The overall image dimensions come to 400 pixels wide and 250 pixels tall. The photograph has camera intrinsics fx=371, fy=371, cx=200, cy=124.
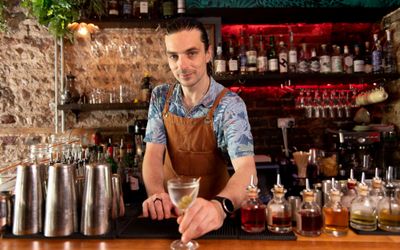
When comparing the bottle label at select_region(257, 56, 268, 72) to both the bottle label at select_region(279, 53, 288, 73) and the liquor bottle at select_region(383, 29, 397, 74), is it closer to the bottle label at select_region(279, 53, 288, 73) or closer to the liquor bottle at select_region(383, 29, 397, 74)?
the bottle label at select_region(279, 53, 288, 73)

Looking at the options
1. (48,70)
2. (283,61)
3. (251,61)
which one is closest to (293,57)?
(283,61)

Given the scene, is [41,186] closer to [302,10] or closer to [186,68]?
[186,68]

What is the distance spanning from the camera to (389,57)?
3541 millimetres

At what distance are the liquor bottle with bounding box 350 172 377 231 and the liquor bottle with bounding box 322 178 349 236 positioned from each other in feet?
0.24

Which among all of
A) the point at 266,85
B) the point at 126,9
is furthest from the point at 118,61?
the point at 266,85

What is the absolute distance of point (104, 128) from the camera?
154 inches

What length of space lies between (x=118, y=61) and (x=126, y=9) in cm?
54

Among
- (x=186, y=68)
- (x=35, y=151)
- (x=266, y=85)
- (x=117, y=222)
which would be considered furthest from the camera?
(x=266, y=85)

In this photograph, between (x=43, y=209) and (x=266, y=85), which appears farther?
(x=266, y=85)

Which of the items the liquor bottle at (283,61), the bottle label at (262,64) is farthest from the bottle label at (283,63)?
the bottle label at (262,64)

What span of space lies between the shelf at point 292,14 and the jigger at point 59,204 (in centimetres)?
257

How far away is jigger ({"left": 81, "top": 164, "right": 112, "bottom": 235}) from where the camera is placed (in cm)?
124

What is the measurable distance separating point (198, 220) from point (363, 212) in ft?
1.94

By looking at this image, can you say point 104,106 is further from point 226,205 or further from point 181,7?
point 226,205
